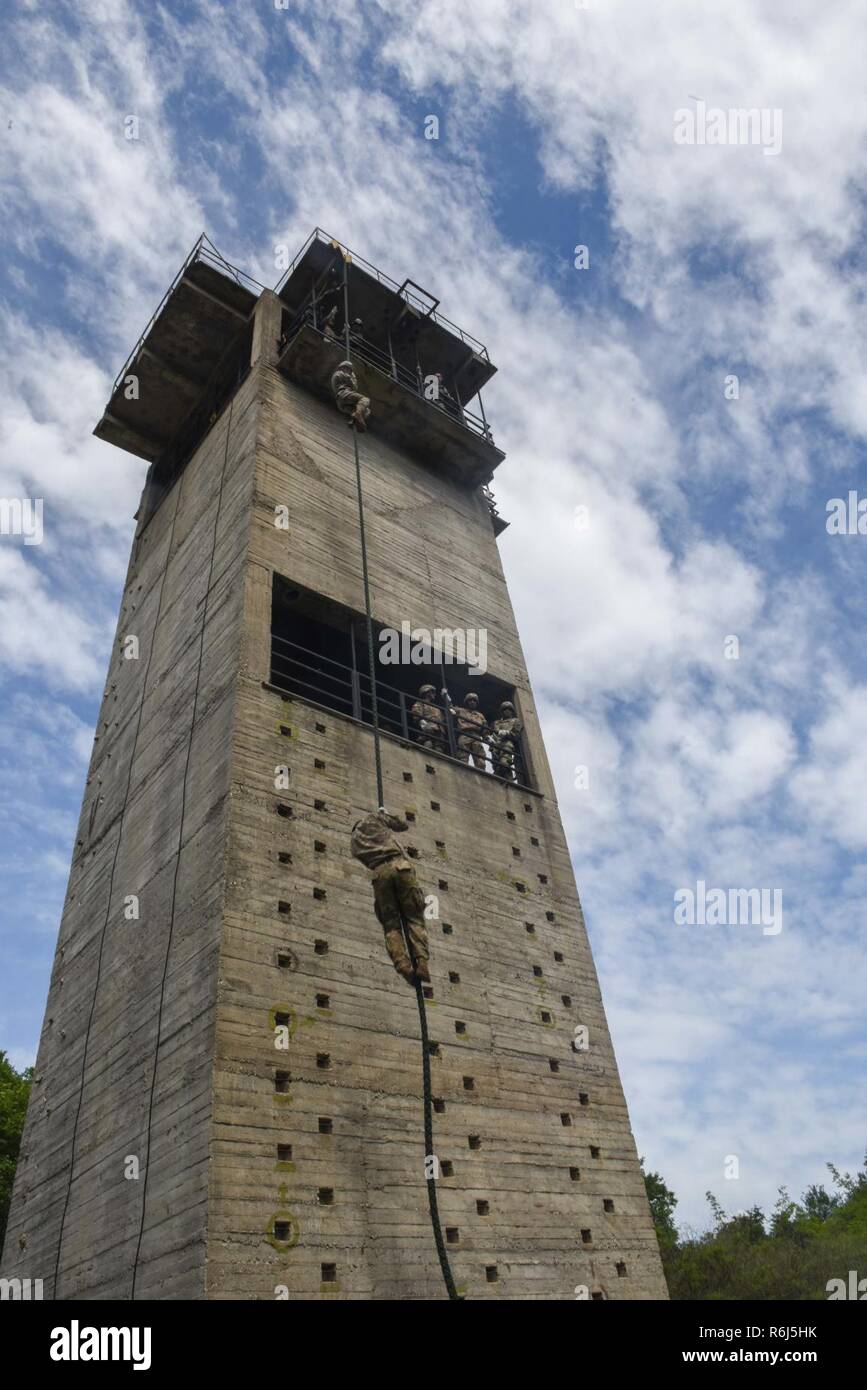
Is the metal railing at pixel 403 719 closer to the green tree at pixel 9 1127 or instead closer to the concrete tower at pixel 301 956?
the concrete tower at pixel 301 956

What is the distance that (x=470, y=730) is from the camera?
18.0m

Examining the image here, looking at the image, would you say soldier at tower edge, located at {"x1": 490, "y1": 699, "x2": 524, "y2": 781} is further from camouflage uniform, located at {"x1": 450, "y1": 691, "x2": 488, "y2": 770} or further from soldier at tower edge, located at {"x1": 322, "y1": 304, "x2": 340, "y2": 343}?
soldier at tower edge, located at {"x1": 322, "y1": 304, "x2": 340, "y2": 343}

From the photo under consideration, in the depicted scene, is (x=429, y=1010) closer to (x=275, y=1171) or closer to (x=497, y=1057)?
(x=497, y=1057)

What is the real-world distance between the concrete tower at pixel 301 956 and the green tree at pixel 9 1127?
584 inches

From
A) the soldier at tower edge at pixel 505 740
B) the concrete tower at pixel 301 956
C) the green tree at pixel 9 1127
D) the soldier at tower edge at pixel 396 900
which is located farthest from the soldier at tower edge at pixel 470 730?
the green tree at pixel 9 1127

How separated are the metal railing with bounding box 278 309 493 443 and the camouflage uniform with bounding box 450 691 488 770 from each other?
8680 mm

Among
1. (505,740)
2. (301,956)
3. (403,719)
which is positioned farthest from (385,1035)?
(505,740)

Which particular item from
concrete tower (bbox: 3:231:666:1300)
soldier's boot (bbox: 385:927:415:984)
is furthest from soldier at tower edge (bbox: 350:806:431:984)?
concrete tower (bbox: 3:231:666:1300)

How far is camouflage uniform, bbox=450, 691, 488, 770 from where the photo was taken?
17.7 m
